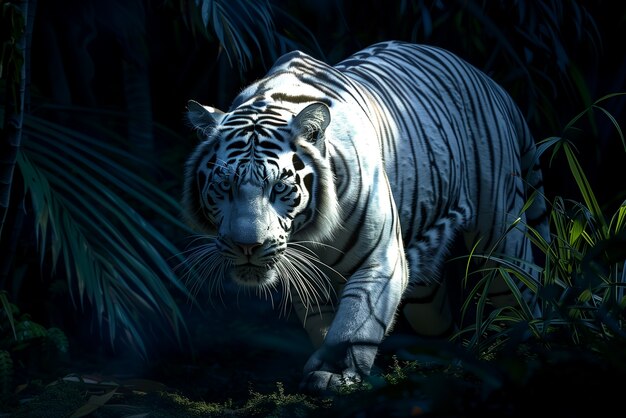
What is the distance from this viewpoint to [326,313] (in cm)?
344

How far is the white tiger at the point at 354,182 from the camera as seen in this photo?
2762 mm

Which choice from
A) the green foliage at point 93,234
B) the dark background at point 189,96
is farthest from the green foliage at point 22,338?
the dark background at point 189,96

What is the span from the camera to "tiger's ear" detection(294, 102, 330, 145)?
2.85 metres

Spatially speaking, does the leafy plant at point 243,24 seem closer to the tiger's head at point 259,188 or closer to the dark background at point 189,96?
the dark background at point 189,96

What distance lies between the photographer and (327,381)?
8.87ft

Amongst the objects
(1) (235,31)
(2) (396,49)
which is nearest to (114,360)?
(1) (235,31)

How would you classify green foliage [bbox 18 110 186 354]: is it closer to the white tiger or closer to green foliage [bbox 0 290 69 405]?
green foliage [bbox 0 290 69 405]

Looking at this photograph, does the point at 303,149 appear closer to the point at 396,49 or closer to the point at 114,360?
the point at 396,49

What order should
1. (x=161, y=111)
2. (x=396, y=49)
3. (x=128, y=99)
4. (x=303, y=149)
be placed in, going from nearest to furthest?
(x=303, y=149), (x=396, y=49), (x=128, y=99), (x=161, y=111)

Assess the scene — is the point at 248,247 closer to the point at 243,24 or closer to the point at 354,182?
the point at 354,182

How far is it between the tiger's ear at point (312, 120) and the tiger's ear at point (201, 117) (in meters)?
0.30

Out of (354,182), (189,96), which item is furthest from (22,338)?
(189,96)

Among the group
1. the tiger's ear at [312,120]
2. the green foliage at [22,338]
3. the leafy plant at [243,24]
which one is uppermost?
the leafy plant at [243,24]

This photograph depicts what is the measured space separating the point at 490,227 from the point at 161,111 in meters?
2.73
